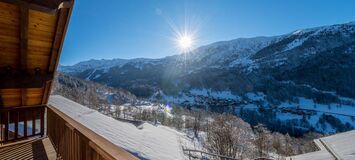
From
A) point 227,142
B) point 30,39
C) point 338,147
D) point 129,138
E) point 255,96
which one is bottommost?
point 255,96

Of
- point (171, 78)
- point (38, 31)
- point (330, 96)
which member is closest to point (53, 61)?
point (38, 31)

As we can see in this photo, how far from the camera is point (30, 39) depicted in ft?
12.6

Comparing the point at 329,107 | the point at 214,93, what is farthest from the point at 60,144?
the point at 214,93

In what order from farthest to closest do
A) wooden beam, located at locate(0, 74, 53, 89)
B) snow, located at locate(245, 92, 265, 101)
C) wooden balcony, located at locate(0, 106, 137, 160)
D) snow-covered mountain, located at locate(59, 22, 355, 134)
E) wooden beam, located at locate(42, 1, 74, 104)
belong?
snow, located at locate(245, 92, 265, 101), snow-covered mountain, located at locate(59, 22, 355, 134), wooden beam, located at locate(0, 74, 53, 89), wooden beam, located at locate(42, 1, 74, 104), wooden balcony, located at locate(0, 106, 137, 160)

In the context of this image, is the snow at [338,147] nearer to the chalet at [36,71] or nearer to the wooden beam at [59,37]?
the chalet at [36,71]

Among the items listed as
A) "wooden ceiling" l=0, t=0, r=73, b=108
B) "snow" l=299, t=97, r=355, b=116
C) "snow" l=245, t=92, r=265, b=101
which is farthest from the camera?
"snow" l=245, t=92, r=265, b=101

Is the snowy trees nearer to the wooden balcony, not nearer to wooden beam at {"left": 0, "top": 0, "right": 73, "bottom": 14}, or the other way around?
the wooden balcony

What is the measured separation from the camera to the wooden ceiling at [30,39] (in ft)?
9.69

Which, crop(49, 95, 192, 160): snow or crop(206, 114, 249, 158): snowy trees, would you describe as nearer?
crop(49, 95, 192, 160): snow

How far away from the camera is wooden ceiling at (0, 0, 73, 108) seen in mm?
2953

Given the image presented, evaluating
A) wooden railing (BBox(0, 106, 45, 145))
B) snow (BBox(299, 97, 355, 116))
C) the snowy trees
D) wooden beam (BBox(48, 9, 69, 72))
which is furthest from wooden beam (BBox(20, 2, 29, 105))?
snow (BBox(299, 97, 355, 116))

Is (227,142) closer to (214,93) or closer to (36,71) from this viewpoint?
(36,71)

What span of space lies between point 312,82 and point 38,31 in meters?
174

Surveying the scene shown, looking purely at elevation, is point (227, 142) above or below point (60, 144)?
below
